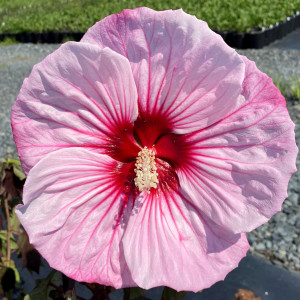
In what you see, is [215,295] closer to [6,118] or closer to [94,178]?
[94,178]

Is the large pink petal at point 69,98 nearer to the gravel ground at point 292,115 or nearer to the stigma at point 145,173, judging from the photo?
the stigma at point 145,173

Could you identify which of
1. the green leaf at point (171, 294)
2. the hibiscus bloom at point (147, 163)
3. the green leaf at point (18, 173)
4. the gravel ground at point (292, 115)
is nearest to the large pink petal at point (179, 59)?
the hibiscus bloom at point (147, 163)

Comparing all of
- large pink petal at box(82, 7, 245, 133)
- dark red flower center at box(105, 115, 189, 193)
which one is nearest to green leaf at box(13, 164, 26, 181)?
dark red flower center at box(105, 115, 189, 193)

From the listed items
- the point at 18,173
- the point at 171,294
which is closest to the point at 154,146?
the point at 171,294

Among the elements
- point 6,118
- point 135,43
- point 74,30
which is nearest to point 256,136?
point 135,43

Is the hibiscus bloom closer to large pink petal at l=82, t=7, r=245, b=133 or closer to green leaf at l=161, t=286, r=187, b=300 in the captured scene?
large pink petal at l=82, t=7, r=245, b=133

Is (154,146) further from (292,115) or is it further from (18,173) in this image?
(292,115)

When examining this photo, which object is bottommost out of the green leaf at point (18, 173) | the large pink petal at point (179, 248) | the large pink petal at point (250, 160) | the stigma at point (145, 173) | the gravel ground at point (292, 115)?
the gravel ground at point (292, 115)
